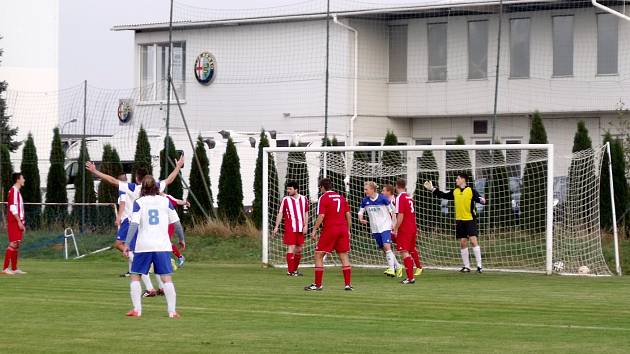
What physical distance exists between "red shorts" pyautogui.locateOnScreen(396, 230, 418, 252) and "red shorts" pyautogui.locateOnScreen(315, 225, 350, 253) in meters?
2.96

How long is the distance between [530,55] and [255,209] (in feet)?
40.1

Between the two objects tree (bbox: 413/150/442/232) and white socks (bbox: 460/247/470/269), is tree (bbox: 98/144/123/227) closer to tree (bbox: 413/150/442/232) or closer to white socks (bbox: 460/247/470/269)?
tree (bbox: 413/150/442/232)

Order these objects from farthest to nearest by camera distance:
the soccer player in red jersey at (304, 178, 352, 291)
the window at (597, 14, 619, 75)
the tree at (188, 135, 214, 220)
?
1. the window at (597, 14, 619, 75)
2. the tree at (188, 135, 214, 220)
3. the soccer player in red jersey at (304, 178, 352, 291)

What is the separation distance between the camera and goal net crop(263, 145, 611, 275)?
2980 cm

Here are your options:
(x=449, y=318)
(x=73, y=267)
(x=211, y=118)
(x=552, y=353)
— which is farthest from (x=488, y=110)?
(x=552, y=353)

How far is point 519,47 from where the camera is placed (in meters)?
46.2

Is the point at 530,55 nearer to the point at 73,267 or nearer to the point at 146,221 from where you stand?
the point at 73,267

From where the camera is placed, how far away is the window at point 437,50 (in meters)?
47.4

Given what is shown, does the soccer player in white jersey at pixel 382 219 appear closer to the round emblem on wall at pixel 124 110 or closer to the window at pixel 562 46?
the round emblem on wall at pixel 124 110

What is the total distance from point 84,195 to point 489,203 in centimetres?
1169

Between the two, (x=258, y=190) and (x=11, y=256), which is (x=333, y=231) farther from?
(x=258, y=190)

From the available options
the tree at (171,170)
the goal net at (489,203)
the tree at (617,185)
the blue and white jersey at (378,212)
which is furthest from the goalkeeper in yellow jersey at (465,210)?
the tree at (171,170)

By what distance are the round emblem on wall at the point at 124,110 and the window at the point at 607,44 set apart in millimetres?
14903

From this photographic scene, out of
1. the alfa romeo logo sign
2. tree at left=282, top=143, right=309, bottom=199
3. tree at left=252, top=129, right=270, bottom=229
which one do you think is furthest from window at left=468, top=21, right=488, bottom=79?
tree at left=282, top=143, right=309, bottom=199
